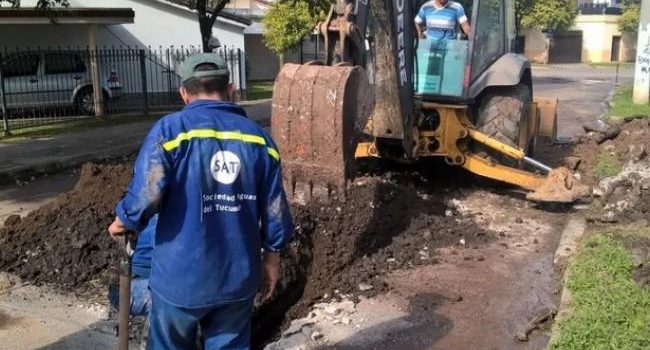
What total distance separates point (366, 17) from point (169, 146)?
12.9ft

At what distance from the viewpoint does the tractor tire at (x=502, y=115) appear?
8016 millimetres

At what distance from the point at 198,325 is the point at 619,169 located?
790 cm

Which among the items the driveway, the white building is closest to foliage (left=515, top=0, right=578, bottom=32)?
the driveway

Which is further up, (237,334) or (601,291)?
(237,334)

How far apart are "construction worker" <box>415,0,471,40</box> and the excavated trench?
1.85m

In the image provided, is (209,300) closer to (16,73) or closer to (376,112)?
(376,112)

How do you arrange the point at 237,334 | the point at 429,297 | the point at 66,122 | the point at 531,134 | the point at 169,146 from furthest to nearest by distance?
the point at 66,122 < the point at 531,134 < the point at 429,297 < the point at 237,334 < the point at 169,146

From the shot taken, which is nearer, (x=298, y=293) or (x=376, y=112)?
(x=298, y=293)

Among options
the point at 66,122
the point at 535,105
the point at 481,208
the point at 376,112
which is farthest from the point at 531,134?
the point at 66,122

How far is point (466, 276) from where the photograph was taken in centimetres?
604

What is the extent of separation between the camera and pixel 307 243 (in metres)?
5.98

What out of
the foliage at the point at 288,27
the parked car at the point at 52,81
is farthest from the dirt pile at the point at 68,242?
the foliage at the point at 288,27

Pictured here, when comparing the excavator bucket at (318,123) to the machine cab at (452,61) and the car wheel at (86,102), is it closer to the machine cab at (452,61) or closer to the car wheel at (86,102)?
the machine cab at (452,61)

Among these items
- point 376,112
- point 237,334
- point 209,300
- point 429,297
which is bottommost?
point 429,297
